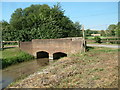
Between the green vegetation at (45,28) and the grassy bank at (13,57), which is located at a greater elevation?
the green vegetation at (45,28)

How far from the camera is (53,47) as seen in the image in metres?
21.0

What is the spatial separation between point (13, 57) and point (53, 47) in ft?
18.3

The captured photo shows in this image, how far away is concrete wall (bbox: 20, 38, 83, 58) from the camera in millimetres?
18375

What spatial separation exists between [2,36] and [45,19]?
39.4ft

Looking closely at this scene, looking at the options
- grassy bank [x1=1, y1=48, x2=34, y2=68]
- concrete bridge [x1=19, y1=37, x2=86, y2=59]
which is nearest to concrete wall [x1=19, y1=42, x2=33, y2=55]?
concrete bridge [x1=19, y1=37, x2=86, y2=59]

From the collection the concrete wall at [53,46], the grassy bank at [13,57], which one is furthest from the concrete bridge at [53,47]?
the grassy bank at [13,57]

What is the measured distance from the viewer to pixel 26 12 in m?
44.2

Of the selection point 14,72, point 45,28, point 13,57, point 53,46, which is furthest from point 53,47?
point 45,28

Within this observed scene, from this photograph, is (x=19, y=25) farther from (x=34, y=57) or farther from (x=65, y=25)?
(x=34, y=57)

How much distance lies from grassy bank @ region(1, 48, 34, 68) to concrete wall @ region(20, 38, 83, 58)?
1.12 m


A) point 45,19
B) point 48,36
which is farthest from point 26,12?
point 48,36

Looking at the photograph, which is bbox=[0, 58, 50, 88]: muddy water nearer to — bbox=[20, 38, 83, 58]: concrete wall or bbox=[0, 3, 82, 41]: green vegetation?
bbox=[20, 38, 83, 58]: concrete wall

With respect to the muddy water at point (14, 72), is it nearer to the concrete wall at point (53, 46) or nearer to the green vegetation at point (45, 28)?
the concrete wall at point (53, 46)

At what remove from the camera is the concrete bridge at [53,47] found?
18328mm
